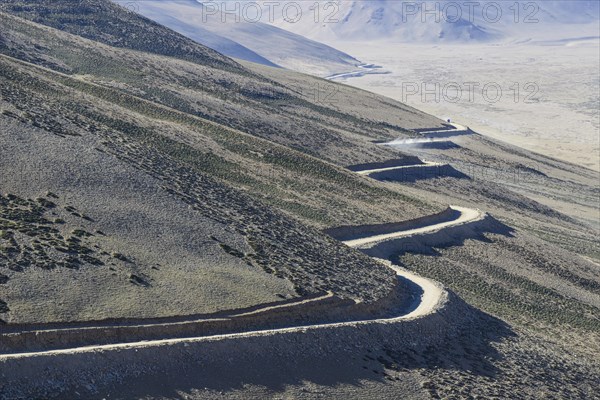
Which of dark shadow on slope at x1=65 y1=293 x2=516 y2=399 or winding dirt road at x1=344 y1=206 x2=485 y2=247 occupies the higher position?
dark shadow on slope at x1=65 y1=293 x2=516 y2=399

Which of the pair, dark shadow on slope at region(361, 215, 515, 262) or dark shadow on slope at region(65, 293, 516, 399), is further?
dark shadow on slope at region(361, 215, 515, 262)

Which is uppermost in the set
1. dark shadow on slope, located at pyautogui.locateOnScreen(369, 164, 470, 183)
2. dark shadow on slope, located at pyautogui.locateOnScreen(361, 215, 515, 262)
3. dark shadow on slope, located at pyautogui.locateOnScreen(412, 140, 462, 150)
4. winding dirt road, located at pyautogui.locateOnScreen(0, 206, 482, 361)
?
winding dirt road, located at pyautogui.locateOnScreen(0, 206, 482, 361)

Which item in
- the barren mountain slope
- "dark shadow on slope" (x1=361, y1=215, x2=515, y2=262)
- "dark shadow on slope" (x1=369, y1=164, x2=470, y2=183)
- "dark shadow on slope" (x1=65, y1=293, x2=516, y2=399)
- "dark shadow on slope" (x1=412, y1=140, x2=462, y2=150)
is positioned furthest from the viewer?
"dark shadow on slope" (x1=412, y1=140, x2=462, y2=150)

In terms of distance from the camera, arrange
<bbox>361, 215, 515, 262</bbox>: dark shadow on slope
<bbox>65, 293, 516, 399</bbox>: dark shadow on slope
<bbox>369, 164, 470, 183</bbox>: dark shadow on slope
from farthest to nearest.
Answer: <bbox>369, 164, 470, 183</bbox>: dark shadow on slope < <bbox>361, 215, 515, 262</bbox>: dark shadow on slope < <bbox>65, 293, 516, 399</bbox>: dark shadow on slope

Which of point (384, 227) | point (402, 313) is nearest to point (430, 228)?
point (384, 227)

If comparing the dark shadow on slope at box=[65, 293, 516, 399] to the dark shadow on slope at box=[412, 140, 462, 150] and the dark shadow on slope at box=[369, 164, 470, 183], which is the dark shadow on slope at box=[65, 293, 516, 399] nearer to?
the dark shadow on slope at box=[369, 164, 470, 183]

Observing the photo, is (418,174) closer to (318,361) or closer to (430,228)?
(430,228)

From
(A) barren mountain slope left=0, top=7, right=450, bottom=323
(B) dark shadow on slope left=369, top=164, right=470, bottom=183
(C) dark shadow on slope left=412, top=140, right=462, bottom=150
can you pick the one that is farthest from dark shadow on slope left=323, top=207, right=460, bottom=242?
(C) dark shadow on slope left=412, top=140, right=462, bottom=150

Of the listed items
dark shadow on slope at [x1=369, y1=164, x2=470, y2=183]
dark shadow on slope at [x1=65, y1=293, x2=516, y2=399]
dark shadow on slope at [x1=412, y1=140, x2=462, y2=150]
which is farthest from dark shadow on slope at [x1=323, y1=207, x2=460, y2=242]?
dark shadow on slope at [x1=412, y1=140, x2=462, y2=150]

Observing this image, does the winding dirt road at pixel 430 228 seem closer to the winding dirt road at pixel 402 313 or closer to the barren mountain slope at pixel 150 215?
the winding dirt road at pixel 402 313

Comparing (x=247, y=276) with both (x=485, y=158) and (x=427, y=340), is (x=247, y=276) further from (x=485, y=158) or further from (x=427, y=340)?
(x=485, y=158)
